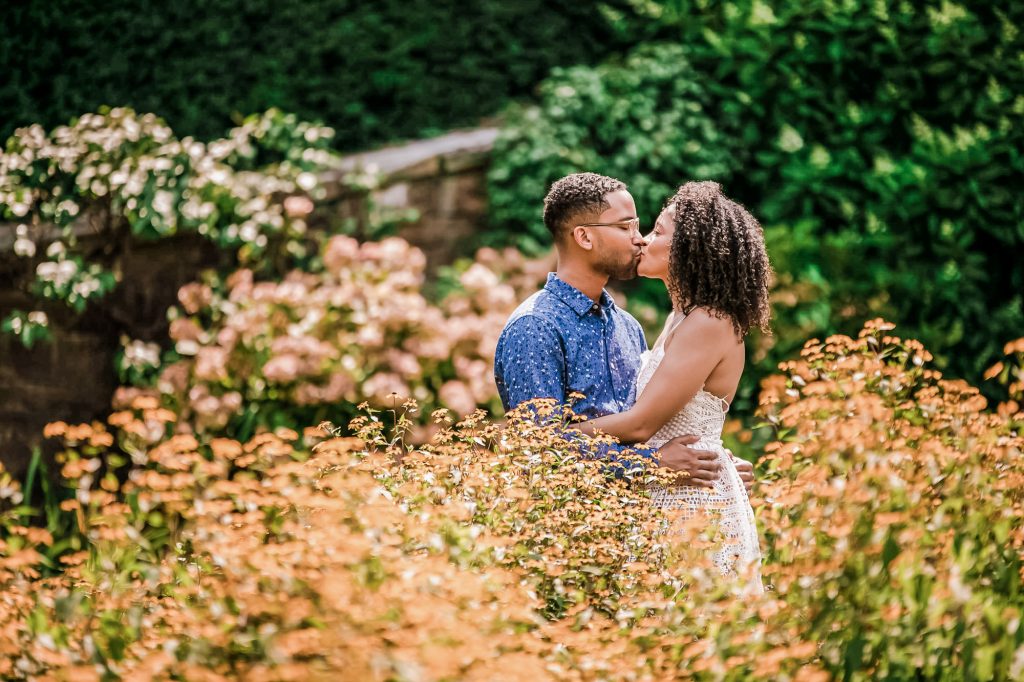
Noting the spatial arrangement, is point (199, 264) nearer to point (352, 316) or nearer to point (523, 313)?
point (352, 316)

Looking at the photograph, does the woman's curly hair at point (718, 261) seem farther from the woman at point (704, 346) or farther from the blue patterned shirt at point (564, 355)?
the blue patterned shirt at point (564, 355)

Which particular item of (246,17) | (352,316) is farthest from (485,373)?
(246,17)

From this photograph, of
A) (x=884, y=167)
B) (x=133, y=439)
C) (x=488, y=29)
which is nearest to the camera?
(x=133, y=439)

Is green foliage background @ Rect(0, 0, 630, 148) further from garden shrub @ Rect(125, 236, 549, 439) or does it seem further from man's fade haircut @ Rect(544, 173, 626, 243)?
man's fade haircut @ Rect(544, 173, 626, 243)

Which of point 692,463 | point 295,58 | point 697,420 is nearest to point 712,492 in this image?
point 692,463

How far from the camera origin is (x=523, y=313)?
339 cm

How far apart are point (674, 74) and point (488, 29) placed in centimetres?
145

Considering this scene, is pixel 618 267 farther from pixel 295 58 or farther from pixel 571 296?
pixel 295 58

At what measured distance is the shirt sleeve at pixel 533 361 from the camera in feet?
10.9

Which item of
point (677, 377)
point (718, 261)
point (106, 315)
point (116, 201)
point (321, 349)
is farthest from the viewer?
point (106, 315)

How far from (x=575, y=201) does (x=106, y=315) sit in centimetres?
335

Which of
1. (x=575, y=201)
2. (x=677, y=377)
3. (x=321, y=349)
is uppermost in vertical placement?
(x=575, y=201)

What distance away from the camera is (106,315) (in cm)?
574

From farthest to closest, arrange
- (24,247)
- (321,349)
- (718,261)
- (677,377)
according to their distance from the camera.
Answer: (24,247) < (321,349) < (718,261) < (677,377)
